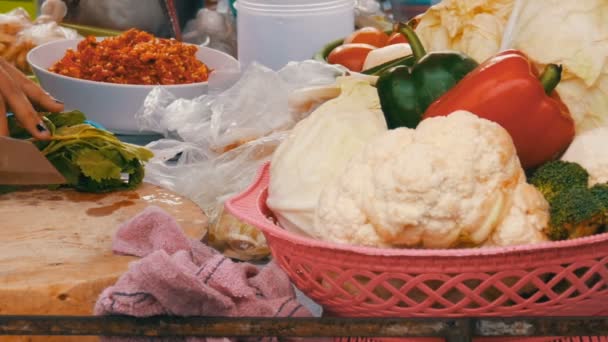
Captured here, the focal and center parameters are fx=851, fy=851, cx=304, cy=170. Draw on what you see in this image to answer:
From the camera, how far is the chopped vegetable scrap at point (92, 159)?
1.75 metres

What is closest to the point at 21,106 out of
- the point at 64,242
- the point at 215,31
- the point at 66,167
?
the point at 66,167

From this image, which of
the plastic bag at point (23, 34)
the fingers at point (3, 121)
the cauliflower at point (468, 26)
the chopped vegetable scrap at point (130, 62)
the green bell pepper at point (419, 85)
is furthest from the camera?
the plastic bag at point (23, 34)

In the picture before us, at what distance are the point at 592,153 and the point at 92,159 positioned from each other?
40.9 inches

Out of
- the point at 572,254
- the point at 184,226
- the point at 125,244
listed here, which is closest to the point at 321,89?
the point at 184,226

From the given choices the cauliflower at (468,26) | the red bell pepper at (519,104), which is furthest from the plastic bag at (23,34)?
the red bell pepper at (519,104)

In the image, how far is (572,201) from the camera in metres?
1.01

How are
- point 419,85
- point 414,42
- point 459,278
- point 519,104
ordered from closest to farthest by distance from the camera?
point 459,278 < point 519,104 < point 419,85 < point 414,42

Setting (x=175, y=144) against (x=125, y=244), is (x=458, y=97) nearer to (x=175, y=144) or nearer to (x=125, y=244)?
(x=125, y=244)

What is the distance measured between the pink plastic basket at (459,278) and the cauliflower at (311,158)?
5.5 inches

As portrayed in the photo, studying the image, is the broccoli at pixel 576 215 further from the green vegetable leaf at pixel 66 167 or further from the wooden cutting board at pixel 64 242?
the green vegetable leaf at pixel 66 167

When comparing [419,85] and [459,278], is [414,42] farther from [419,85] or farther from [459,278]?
[459,278]

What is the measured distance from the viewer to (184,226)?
5.12 ft

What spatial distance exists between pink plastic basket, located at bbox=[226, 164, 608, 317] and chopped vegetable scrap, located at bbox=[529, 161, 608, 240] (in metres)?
0.05

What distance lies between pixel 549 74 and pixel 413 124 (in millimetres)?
206
